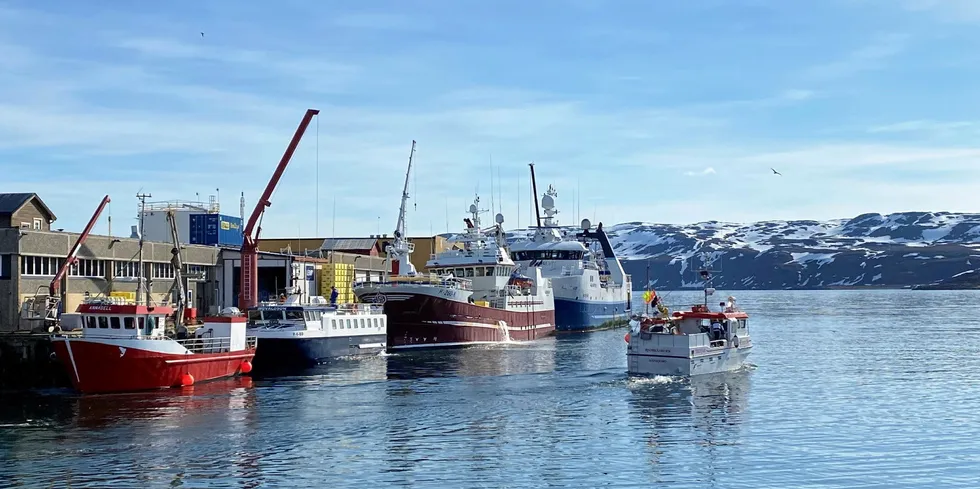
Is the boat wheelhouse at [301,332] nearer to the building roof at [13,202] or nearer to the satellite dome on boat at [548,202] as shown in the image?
the building roof at [13,202]

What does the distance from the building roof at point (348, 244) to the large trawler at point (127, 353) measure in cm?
6632

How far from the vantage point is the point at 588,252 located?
120250mm

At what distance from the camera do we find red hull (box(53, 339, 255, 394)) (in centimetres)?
5091

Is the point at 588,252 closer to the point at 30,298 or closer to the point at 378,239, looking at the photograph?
the point at 378,239

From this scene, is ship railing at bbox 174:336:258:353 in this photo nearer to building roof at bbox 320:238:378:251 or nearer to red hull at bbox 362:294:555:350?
red hull at bbox 362:294:555:350

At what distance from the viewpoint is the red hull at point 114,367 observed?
50906 mm

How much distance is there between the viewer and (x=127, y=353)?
51.4 m

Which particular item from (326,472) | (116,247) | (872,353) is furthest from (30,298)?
(872,353)

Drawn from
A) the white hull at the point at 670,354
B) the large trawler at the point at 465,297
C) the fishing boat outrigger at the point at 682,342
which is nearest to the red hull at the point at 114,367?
the white hull at the point at 670,354

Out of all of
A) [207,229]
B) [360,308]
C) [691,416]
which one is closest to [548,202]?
[207,229]

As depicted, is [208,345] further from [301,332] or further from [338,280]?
[338,280]

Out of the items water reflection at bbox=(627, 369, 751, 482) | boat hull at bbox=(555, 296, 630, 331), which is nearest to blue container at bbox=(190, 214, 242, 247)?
boat hull at bbox=(555, 296, 630, 331)

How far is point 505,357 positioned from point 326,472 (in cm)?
4075

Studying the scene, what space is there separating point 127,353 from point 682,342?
28.5 metres
